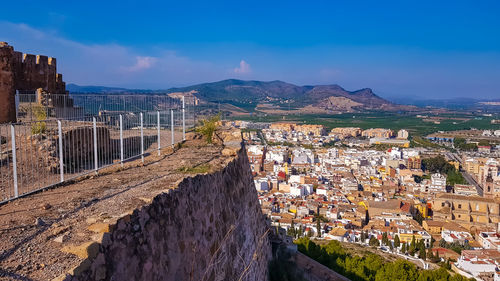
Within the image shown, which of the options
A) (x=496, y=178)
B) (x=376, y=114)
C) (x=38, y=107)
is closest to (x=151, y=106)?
(x=38, y=107)

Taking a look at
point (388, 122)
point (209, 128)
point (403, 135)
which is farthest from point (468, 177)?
point (388, 122)

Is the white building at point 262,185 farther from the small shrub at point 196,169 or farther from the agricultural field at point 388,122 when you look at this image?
the agricultural field at point 388,122

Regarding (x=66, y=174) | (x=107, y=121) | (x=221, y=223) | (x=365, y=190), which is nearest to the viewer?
(x=221, y=223)

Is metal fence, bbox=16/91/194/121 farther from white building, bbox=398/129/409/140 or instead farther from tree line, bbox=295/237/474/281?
white building, bbox=398/129/409/140

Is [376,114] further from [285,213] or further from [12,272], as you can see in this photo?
[12,272]

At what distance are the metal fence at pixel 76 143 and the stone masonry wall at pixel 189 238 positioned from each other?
55.1 inches

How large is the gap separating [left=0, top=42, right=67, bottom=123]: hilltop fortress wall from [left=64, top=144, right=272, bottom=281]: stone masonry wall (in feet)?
16.4

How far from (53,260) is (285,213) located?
25465mm

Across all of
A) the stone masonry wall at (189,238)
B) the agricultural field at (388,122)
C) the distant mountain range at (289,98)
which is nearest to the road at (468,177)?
the agricultural field at (388,122)

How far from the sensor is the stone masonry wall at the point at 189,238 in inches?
89.4

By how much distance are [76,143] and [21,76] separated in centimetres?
462

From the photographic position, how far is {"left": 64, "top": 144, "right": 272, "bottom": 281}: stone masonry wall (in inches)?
89.4

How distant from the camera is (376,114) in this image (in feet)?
354

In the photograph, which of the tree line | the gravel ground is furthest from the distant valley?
the gravel ground
